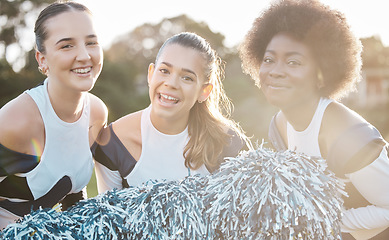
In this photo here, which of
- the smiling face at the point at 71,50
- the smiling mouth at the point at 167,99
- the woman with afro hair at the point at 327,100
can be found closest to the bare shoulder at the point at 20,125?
the smiling face at the point at 71,50

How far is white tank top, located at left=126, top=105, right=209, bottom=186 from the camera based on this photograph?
6.33 ft

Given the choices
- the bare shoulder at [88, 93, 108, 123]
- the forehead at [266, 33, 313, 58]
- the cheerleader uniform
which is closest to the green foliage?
the bare shoulder at [88, 93, 108, 123]

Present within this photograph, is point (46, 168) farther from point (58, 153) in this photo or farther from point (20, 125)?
point (20, 125)

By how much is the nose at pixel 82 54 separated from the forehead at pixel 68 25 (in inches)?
2.6

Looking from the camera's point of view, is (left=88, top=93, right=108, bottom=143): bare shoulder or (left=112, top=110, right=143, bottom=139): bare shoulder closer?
(left=112, top=110, right=143, bottom=139): bare shoulder

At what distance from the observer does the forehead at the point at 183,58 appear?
199 centimetres

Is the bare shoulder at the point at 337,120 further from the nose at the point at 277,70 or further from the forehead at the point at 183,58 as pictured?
the forehead at the point at 183,58

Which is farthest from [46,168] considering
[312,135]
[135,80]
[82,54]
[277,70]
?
[135,80]

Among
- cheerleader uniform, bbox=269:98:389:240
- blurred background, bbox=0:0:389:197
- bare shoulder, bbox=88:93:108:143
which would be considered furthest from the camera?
blurred background, bbox=0:0:389:197

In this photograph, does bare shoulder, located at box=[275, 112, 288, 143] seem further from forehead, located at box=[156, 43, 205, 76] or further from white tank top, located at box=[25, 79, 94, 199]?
white tank top, located at box=[25, 79, 94, 199]

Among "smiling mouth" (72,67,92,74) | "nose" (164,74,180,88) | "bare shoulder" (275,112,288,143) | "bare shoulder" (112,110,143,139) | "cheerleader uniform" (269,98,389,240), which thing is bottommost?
"cheerleader uniform" (269,98,389,240)

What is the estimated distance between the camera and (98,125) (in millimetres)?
2217

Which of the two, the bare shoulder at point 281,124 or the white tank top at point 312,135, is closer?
the white tank top at point 312,135

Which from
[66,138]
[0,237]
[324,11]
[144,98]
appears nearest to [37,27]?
[66,138]
